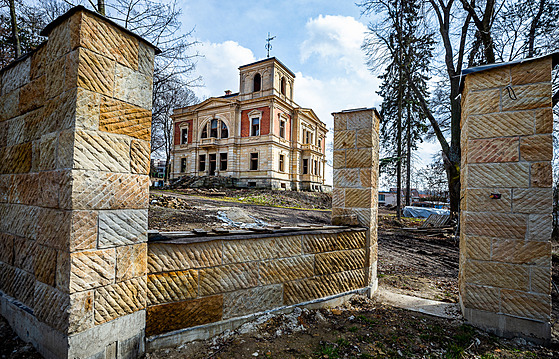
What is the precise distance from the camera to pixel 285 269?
3.10 metres

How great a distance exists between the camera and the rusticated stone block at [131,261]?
2.09 metres

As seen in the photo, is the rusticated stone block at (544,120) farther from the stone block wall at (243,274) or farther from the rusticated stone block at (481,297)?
the stone block wall at (243,274)

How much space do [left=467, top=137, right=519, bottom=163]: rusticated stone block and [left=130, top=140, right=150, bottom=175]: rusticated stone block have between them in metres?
3.47

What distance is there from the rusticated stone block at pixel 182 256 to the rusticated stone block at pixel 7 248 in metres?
1.42

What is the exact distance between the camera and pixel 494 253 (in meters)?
2.99

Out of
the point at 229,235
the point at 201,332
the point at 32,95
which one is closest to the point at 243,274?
the point at 229,235

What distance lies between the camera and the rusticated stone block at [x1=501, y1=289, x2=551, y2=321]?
278cm

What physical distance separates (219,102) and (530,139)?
26.9 metres

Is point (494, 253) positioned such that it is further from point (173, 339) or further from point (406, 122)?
point (406, 122)

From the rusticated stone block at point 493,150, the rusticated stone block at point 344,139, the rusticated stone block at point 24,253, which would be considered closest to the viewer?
the rusticated stone block at point 24,253

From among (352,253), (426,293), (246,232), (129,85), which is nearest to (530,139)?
(352,253)

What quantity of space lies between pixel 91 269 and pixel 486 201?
12.7 feet

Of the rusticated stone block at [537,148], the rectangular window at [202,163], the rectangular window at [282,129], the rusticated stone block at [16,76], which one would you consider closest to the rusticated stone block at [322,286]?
the rusticated stone block at [537,148]

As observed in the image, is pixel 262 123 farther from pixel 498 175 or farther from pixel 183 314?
pixel 183 314
